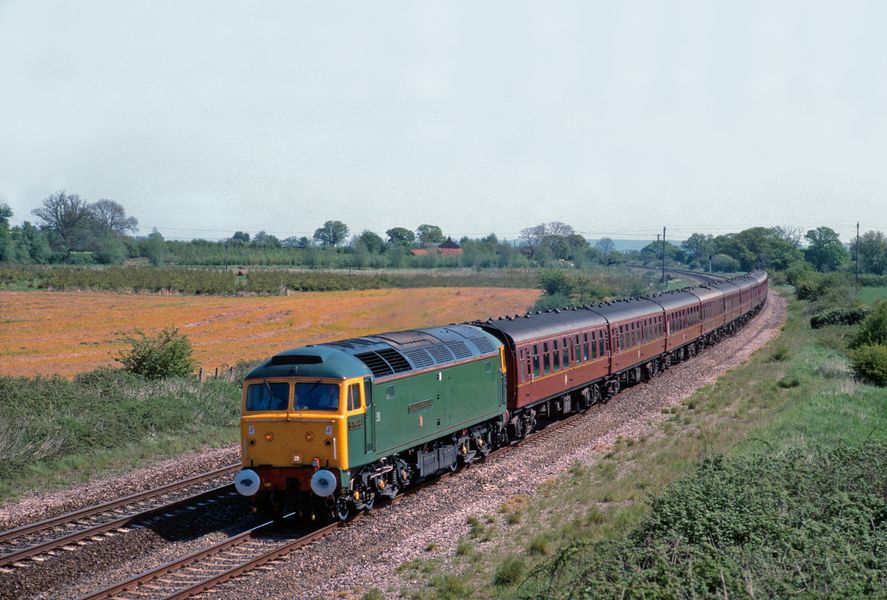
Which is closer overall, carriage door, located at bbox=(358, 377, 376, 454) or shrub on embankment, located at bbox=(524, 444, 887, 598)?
shrub on embankment, located at bbox=(524, 444, 887, 598)

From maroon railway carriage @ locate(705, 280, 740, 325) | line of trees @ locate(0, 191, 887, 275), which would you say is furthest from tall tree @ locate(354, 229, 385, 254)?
maroon railway carriage @ locate(705, 280, 740, 325)

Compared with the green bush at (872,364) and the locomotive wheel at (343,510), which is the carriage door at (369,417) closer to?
the locomotive wheel at (343,510)

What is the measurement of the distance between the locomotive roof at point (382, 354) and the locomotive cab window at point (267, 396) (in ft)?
0.69

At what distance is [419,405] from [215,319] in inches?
1830

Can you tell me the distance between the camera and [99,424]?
22.2m

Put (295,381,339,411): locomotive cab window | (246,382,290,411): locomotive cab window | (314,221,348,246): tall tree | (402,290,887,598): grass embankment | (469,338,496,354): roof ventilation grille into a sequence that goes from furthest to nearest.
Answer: (314,221,348,246): tall tree, (469,338,496,354): roof ventilation grille, (246,382,290,411): locomotive cab window, (295,381,339,411): locomotive cab window, (402,290,887,598): grass embankment

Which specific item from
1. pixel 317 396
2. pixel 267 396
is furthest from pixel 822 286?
pixel 267 396

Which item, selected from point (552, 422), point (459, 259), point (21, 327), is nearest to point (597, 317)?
point (552, 422)

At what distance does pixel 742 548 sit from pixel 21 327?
5392 cm

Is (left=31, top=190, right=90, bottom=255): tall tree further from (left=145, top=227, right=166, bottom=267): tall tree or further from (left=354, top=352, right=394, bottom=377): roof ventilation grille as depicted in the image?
(left=354, top=352, right=394, bottom=377): roof ventilation grille

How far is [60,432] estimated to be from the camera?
2094 cm

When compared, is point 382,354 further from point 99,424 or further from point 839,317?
point 839,317

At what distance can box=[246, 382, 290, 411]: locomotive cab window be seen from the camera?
50.6ft

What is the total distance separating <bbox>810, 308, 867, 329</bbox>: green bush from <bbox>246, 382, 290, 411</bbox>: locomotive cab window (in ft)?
163
